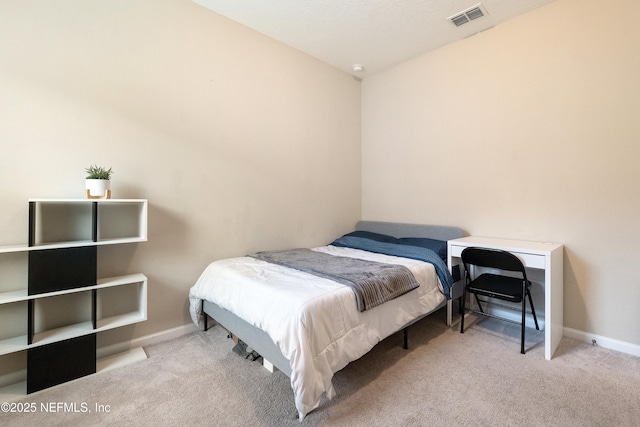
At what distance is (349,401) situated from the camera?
159cm

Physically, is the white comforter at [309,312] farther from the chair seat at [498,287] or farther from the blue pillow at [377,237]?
the blue pillow at [377,237]

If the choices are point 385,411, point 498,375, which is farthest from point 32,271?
point 498,375

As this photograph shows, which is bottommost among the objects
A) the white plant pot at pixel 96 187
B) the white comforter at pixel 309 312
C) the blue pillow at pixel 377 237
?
the white comforter at pixel 309 312

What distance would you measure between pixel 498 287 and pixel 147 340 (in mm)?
2819

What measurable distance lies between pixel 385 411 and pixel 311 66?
3.33 meters

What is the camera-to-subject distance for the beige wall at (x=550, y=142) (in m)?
2.12

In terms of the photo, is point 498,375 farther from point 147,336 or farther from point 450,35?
point 450,35

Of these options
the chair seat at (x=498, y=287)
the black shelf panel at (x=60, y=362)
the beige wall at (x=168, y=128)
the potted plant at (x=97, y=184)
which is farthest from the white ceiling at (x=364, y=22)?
the black shelf panel at (x=60, y=362)

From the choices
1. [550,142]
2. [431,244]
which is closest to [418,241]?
[431,244]

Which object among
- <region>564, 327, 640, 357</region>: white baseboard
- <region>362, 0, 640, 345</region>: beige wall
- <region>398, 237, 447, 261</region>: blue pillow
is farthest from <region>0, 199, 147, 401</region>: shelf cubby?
<region>564, 327, 640, 357</region>: white baseboard

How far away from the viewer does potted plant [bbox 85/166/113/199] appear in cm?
183

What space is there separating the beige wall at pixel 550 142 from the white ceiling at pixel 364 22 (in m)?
0.20

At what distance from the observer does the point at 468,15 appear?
2535 mm

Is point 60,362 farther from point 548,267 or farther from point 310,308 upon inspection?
point 548,267
